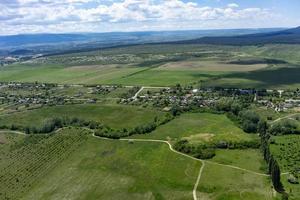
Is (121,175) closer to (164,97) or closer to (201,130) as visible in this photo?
(201,130)

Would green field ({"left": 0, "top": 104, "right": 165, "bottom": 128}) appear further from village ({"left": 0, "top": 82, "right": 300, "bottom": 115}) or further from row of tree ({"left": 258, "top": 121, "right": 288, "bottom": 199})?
row of tree ({"left": 258, "top": 121, "right": 288, "bottom": 199})

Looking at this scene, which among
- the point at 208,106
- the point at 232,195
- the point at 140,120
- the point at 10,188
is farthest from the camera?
the point at 208,106

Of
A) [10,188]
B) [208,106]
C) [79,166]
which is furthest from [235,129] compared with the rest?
[10,188]

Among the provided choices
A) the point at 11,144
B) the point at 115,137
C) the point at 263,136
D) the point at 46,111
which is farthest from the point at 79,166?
the point at 46,111

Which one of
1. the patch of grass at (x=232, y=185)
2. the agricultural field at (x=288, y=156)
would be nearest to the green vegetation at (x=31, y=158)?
the patch of grass at (x=232, y=185)

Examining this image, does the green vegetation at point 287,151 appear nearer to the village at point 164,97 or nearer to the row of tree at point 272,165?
the row of tree at point 272,165

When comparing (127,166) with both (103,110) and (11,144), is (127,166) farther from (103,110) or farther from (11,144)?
(103,110)

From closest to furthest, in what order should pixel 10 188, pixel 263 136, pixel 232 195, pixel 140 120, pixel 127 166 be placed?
pixel 232 195
pixel 10 188
pixel 127 166
pixel 263 136
pixel 140 120

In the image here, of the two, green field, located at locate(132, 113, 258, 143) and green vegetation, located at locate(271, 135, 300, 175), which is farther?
green field, located at locate(132, 113, 258, 143)

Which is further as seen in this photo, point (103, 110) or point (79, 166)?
point (103, 110)

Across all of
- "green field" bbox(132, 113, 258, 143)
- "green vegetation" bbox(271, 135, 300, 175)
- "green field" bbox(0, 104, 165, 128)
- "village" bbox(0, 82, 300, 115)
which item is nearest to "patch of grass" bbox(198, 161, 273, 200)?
"green vegetation" bbox(271, 135, 300, 175)
